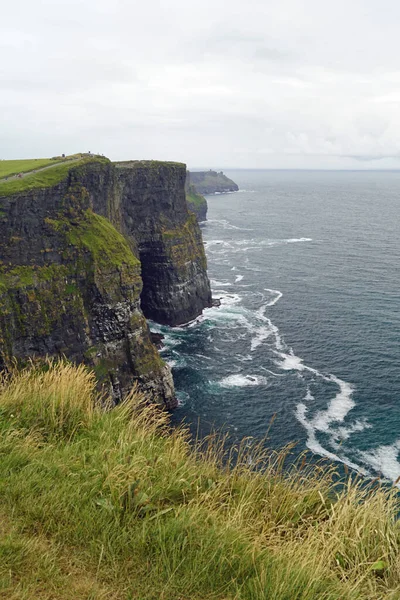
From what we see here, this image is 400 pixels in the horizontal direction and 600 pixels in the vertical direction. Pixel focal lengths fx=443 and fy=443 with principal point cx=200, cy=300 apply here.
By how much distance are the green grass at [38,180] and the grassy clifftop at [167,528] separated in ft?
147

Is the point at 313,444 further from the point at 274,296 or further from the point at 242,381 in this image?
the point at 274,296

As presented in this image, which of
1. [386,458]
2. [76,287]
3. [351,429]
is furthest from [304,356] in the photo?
[76,287]

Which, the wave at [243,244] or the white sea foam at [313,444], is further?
the wave at [243,244]

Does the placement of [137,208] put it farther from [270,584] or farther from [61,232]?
[270,584]

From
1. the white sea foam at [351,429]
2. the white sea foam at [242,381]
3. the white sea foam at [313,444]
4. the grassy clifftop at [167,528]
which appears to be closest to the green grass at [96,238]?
the white sea foam at [242,381]

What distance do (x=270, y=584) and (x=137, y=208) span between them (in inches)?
3329

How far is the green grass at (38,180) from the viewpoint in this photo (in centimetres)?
5009

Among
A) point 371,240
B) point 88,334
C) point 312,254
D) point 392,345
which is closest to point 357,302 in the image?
point 392,345

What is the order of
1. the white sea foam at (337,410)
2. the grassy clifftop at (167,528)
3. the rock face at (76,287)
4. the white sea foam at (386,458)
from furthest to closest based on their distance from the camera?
the white sea foam at (337,410)
the rock face at (76,287)
the white sea foam at (386,458)
the grassy clifftop at (167,528)

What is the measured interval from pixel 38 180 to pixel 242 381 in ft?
121

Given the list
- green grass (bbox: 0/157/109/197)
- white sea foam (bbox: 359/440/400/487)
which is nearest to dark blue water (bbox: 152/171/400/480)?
white sea foam (bbox: 359/440/400/487)

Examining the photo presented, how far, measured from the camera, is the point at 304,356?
67.2 metres

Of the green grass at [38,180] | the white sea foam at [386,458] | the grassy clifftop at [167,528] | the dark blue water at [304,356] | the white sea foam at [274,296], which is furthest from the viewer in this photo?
the white sea foam at [274,296]

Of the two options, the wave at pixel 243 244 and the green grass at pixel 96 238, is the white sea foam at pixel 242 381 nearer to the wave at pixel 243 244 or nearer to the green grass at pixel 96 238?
the green grass at pixel 96 238
